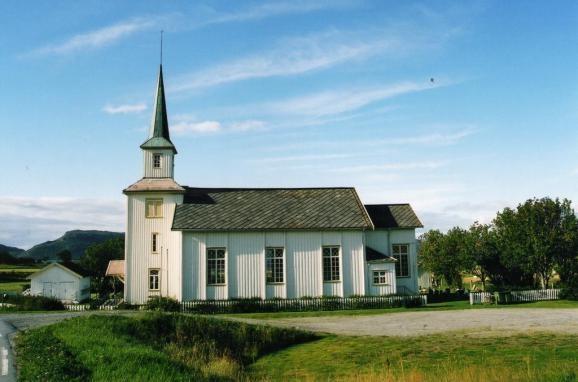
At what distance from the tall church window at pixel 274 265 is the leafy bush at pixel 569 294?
68.8 feet

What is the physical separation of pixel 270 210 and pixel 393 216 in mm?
10012

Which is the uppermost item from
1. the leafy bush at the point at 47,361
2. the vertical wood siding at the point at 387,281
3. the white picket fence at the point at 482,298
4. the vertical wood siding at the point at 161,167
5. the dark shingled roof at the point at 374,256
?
the vertical wood siding at the point at 161,167

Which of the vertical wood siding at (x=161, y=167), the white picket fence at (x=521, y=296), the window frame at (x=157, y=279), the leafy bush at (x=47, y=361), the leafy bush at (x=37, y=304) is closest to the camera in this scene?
the leafy bush at (x=47, y=361)

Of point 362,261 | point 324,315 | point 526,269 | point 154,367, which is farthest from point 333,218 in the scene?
point 154,367

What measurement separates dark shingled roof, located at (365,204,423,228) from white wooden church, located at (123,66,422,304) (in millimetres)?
120

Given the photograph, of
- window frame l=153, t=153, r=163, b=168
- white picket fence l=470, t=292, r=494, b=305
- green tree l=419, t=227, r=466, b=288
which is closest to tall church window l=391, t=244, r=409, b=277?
white picket fence l=470, t=292, r=494, b=305

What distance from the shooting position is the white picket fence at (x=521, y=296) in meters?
36.2

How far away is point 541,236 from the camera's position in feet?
144

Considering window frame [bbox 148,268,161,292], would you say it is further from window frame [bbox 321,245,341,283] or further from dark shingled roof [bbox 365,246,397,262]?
dark shingled roof [bbox 365,246,397,262]

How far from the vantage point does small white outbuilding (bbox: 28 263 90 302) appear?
51.7m

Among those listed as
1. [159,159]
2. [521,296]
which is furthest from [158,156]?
[521,296]

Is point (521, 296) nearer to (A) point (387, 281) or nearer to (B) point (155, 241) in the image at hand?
(A) point (387, 281)

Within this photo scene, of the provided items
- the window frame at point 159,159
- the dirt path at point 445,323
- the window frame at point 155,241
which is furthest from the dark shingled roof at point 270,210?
the dirt path at point 445,323

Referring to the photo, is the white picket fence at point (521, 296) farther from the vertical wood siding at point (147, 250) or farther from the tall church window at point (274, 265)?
the vertical wood siding at point (147, 250)
